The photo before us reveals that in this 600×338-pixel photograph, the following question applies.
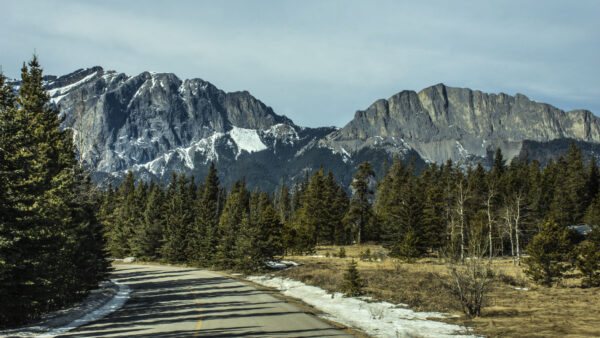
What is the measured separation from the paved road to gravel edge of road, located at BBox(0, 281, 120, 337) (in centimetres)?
113

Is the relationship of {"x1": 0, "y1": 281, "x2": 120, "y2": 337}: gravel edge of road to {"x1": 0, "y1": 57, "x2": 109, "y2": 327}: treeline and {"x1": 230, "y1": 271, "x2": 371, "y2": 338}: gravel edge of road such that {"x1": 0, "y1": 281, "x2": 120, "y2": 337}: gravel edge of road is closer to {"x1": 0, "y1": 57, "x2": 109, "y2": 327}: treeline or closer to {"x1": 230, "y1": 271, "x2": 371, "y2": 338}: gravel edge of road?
{"x1": 0, "y1": 57, "x2": 109, "y2": 327}: treeline

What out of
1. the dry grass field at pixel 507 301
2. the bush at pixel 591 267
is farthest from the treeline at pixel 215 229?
the bush at pixel 591 267

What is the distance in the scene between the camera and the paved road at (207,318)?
12.7 m

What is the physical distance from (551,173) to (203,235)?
240 feet

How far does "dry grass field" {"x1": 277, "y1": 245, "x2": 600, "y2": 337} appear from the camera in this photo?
13672mm

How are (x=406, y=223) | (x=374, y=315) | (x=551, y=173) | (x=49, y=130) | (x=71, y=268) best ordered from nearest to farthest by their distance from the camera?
(x=374, y=315) < (x=71, y=268) < (x=49, y=130) < (x=406, y=223) < (x=551, y=173)

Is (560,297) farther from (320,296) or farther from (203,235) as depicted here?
(203,235)

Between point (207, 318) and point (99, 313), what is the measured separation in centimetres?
504

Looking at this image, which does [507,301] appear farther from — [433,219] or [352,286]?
[433,219]

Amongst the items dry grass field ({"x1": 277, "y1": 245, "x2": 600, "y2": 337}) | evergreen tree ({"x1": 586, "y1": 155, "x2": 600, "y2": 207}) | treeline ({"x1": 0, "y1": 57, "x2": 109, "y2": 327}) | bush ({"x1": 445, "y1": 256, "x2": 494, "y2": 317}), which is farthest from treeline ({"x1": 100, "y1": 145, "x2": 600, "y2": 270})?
treeline ({"x1": 0, "y1": 57, "x2": 109, "y2": 327})

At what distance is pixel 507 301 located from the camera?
21312 millimetres

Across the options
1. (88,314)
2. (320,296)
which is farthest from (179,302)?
(320,296)

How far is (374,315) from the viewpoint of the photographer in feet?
53.3

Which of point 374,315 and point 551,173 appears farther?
point 551,173
